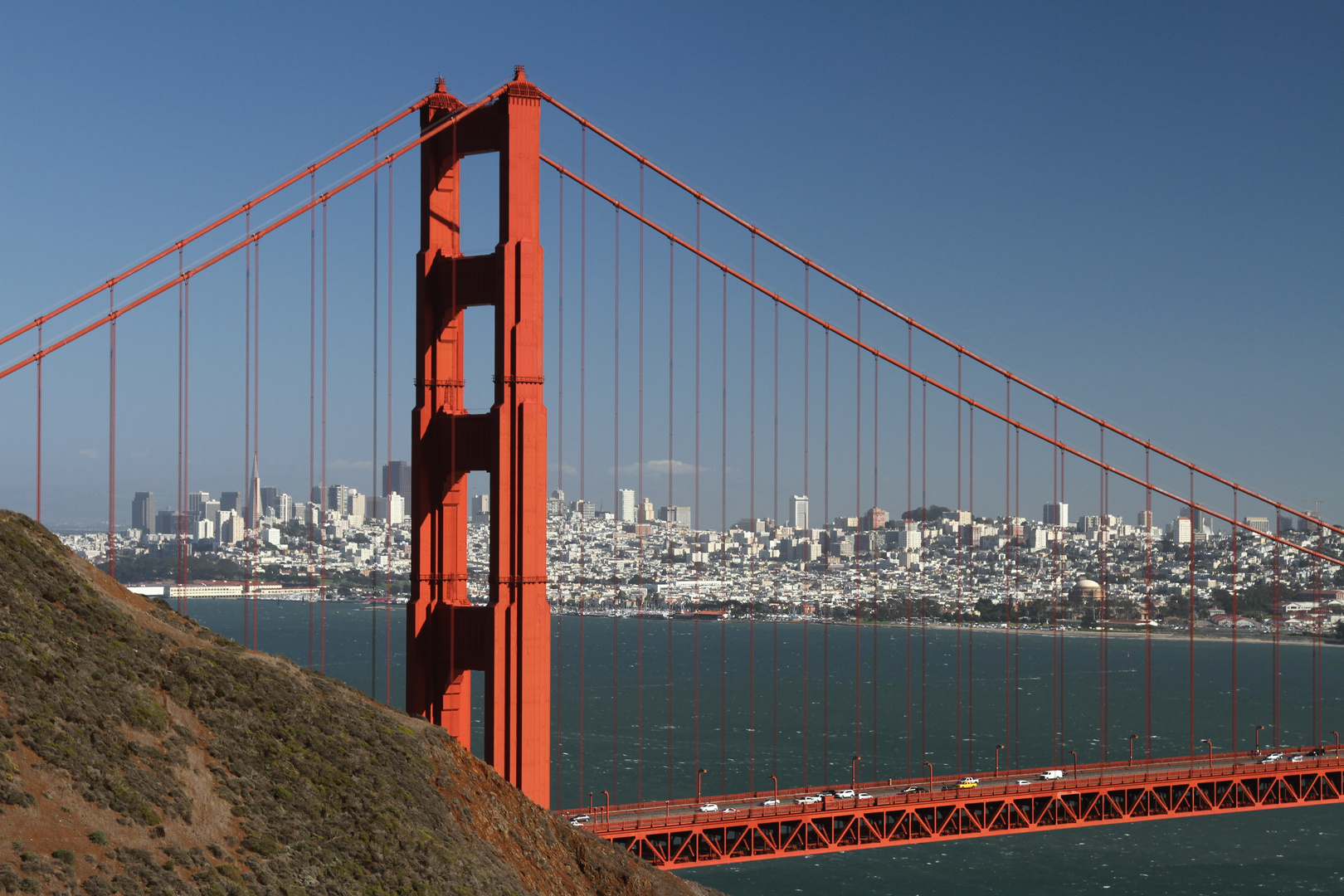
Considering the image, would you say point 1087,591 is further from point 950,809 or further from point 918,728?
point 950,809

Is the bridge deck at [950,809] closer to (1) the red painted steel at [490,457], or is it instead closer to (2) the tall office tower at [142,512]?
(1) the red painted steel at [490,457]

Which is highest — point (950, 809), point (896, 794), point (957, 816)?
point (896, 794)

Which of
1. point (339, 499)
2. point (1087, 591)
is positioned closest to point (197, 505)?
point (339, 499)

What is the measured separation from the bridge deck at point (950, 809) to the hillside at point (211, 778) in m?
6.62

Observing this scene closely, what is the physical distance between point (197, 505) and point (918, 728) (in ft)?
412

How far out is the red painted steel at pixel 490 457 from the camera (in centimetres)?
2017

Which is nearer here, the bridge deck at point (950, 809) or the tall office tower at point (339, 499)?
the bridge deck at point (950, 809)

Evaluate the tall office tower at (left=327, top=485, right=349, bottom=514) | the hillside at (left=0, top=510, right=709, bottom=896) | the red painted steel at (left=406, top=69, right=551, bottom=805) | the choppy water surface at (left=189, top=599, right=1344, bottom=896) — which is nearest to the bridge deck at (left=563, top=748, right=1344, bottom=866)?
the red painted steel at (left=406, top=69, right=551, bottom=805)

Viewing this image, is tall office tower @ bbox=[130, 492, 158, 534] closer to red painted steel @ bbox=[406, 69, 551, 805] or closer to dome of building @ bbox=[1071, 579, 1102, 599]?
dome of building @ bbox=[1071, 579, 1102, 599]

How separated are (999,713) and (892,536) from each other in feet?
366

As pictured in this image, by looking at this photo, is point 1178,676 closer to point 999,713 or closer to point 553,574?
point 999,713

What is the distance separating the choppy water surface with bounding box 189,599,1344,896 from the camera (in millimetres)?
43281

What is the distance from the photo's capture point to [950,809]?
92.0 feet

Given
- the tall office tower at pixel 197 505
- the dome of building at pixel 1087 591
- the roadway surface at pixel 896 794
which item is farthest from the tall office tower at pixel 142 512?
the roadway surface at pixel 896 794
